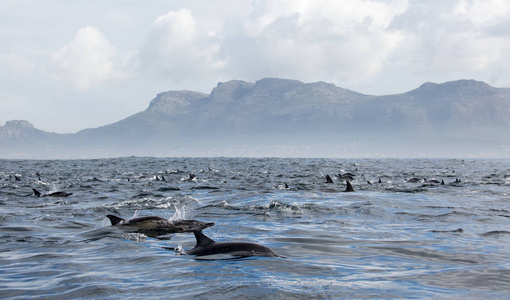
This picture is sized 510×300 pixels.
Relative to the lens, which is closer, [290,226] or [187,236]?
[187,236]

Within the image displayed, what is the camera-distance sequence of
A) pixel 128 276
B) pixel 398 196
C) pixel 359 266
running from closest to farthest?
pixel 128 276 → pixel 359 266 → pixel 398 196

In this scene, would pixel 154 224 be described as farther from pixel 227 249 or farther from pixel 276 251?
pixel 227 249

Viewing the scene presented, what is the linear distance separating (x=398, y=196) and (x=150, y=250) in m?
15.9

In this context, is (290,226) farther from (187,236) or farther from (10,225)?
(10,225)

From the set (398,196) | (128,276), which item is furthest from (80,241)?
(398,196)

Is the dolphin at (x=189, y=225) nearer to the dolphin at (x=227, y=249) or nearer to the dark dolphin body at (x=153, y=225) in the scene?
the dark dolphin body at (x=153, y=225)

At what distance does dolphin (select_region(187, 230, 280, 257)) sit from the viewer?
9.70m

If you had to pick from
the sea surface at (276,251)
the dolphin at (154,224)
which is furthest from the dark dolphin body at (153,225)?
the sea surface at (276,251)

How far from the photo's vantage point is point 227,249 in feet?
32.0

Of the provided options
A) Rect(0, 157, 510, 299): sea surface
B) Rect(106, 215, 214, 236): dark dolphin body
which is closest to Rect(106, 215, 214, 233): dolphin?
Rect(106, 215, 214, 236): dark dolphin body

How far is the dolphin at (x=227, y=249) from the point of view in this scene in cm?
970

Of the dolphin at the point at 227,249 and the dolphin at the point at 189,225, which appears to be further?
the dolphin at the point at 189,225

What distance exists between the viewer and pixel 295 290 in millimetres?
7367

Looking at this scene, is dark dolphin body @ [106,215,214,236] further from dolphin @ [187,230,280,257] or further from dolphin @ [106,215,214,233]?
dolphin @ [187,230,280,257]
